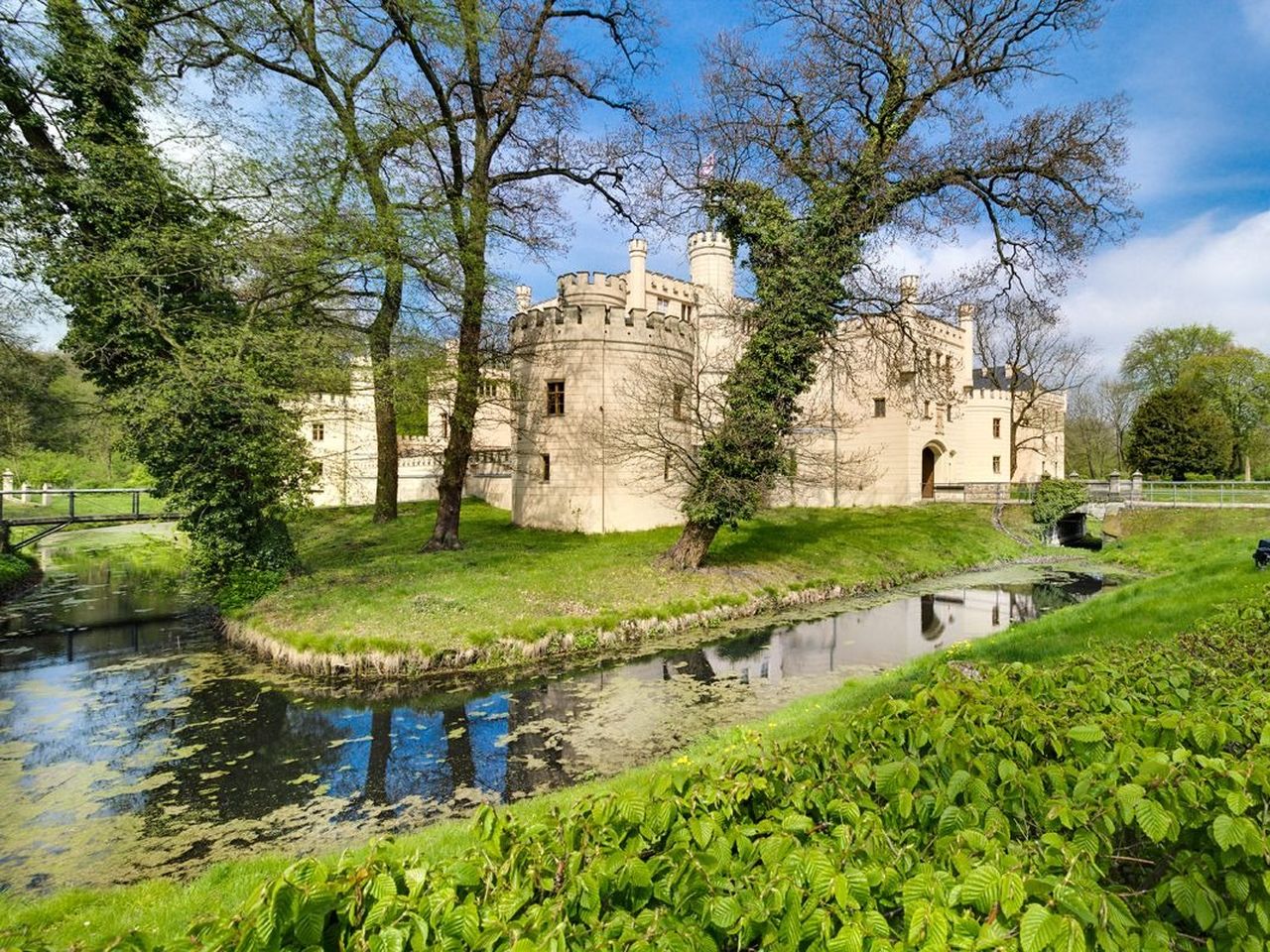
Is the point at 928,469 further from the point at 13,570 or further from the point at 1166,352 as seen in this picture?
the point at 13,570

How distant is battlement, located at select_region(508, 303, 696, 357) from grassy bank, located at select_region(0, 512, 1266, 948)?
42.6 feet

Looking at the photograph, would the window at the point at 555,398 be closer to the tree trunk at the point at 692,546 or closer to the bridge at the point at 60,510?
the tree trunk at the point at 692,546

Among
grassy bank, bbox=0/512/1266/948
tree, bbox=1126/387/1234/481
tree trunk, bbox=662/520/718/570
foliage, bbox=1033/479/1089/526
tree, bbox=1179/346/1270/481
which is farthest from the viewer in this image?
tree, bbox=1179/346/1270/481

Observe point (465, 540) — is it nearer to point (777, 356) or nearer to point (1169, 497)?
point (777, 356)

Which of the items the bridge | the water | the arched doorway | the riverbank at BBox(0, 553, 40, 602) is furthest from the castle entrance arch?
the riverbank at BBox(0, 553, 40, 602)

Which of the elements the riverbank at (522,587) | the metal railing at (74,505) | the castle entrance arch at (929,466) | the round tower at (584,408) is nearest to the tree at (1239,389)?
the castle entrance arch at (929,466)

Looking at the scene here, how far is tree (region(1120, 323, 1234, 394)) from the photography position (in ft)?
126

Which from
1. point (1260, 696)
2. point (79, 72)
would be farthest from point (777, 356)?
point (79, 72)

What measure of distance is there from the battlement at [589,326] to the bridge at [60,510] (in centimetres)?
1051

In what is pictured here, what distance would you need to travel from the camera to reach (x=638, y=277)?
38.9 meters

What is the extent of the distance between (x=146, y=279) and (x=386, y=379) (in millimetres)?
4447

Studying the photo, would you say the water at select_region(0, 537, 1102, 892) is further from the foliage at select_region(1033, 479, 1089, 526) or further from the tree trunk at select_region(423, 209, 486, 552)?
the foliage at select_region(1033, 479, 1089, 526)

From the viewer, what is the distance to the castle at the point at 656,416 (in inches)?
575

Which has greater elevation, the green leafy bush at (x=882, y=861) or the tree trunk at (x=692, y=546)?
the green leafy bush at (x=882, y=861)
